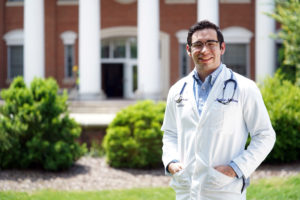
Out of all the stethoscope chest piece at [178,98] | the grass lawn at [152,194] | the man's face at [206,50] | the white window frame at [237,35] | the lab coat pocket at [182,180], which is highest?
the white window frame at [237,35]

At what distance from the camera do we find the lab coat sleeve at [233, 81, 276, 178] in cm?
251

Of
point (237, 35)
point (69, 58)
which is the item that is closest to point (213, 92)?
point (237, 35)

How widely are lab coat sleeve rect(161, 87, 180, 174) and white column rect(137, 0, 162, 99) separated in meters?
14.2

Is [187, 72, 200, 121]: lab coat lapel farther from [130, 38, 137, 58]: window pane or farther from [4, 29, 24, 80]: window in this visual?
[4, 29, 24, 80]: window

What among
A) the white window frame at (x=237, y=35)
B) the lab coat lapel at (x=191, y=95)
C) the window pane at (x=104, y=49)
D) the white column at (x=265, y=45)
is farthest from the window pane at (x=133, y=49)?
the lab coat lapel at (x=191, y=95)

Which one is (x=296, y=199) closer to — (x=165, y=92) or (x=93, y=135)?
(x=93, y=135)

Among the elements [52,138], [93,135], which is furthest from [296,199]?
[93,135]

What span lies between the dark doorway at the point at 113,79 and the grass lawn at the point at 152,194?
57.4 ft

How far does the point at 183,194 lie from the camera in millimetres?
2693

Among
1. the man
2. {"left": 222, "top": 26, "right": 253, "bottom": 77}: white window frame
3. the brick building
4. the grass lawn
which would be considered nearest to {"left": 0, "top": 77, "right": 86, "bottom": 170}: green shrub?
the grass lawn

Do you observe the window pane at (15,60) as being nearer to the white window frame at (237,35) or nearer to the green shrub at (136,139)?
the white window frame at (237,35)

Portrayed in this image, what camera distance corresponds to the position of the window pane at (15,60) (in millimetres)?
23294

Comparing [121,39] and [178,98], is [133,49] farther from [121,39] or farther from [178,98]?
[178,98]

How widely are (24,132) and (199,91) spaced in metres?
5.75
